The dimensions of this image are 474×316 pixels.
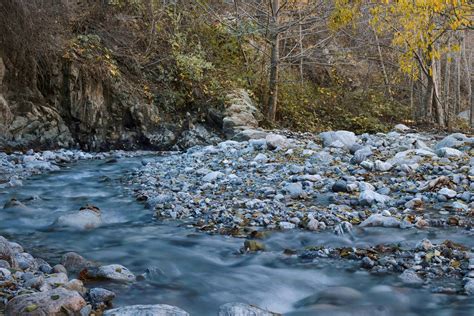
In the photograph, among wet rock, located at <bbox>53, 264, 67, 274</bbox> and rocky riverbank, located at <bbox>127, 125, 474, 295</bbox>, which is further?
rocky riverbank, located at <bbox>127, 125, 474, 295</bbox>

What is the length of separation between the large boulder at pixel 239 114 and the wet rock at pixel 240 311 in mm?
8588

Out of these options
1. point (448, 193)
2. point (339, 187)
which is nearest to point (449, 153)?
point (448, 193)

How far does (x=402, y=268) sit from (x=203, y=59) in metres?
10.1

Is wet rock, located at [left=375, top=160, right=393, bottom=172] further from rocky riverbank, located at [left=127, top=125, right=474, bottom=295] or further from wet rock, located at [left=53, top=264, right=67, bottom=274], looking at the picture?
wet rock, located at [left=53, top=264, right=67, bottom=274]

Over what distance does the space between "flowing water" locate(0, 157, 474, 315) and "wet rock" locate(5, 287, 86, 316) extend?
35cm

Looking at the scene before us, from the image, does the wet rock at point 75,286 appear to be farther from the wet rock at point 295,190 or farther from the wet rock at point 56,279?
the wet rock at point 295,190

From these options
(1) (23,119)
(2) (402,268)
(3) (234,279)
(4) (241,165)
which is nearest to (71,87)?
(1) (23,119)

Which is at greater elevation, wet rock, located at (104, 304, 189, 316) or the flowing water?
wet rock, located at (104, 304, 189, 316)

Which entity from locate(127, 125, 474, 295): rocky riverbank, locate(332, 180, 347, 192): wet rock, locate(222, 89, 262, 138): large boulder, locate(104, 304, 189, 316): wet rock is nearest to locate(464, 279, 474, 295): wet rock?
locate(127, 125, 474, 295): rocky riverbank

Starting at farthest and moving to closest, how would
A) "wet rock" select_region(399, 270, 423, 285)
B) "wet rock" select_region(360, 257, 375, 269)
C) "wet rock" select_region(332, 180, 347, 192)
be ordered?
1. "wet rock" select_region(332, 180, 347, 192)
2. "wet rock" select_region(360, 257, 375, 269)
3. "wet rock" select_region(399, 270, 423, 285)

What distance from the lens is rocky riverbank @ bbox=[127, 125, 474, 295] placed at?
152 inches

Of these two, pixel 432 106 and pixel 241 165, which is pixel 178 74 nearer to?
pixel 241 165

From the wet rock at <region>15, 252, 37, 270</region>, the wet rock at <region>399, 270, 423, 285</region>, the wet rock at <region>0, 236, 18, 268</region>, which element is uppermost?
the wet rock at <region>0, 236, 18, 268</region>

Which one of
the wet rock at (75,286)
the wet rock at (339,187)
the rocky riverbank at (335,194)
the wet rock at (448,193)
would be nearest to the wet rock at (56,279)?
the wet rock at (75,286)
